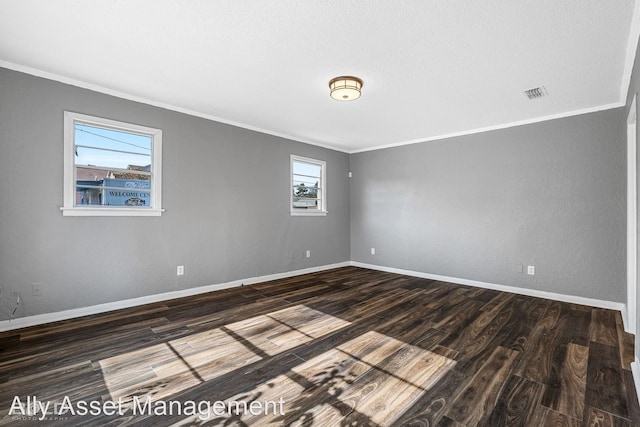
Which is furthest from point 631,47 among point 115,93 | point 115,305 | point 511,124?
point 115,305

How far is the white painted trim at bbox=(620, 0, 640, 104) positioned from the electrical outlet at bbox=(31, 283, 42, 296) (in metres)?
5.40

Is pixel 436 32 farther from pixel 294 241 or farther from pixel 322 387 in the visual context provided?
pixel 294 241

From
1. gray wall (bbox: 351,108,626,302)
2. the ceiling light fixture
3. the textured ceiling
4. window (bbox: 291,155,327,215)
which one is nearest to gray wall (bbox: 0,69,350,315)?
window (bbox: 291,155,327,215)

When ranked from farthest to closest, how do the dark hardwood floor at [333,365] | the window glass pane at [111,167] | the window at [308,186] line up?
1. the window at [308,186]
2. the window glass pane at [111,167]
3. the dark hardwood floor at [333,365]

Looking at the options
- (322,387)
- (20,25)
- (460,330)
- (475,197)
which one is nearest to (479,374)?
(460,330)

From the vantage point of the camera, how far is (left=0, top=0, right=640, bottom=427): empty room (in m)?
1.91

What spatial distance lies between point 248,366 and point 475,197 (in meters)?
4.24

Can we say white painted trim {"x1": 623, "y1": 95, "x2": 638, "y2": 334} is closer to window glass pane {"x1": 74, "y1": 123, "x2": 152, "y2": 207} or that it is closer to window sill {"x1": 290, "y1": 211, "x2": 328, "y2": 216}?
window sill {"x1": 290, "y1": 211, "x2": 328, "y2": 216}

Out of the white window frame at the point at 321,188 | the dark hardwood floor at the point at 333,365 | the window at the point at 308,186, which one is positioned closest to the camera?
the dark hardwood floor at the point at 333,365

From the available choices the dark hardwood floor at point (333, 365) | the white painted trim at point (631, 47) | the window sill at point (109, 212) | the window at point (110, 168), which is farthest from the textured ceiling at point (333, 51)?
A: the dark hardwood floor at point (333, 365)

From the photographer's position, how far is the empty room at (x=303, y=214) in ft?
6.27

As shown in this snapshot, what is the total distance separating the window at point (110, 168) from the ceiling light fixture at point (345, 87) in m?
2.36

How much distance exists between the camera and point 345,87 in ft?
9.70

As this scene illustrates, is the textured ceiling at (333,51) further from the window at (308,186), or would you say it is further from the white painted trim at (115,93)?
the window at (308,186)
